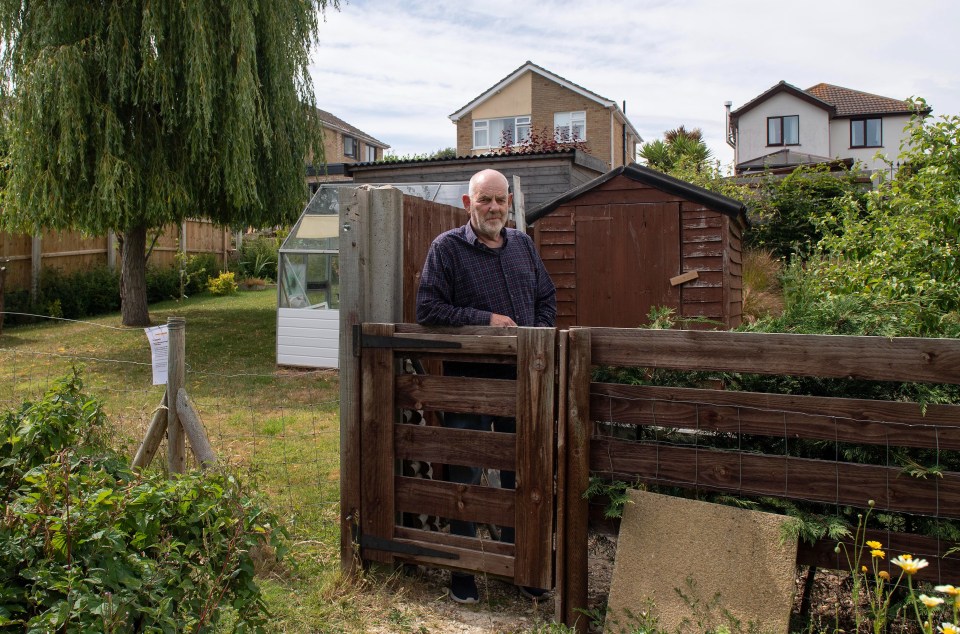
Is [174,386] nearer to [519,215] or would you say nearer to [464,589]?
[464,589]

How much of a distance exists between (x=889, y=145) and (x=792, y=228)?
30.1 meters

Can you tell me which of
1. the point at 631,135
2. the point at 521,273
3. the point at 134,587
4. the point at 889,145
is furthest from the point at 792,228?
the point at 889,145

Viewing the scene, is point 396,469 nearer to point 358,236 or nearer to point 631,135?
point 358,236

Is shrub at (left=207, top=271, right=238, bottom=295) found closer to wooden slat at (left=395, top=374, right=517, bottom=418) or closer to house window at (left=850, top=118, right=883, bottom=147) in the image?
wooden slat at (left=395, top=374, right=517, bottom=418)

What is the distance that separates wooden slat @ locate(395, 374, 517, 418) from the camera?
3.39 metres

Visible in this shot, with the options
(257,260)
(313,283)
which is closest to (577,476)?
(313,283)

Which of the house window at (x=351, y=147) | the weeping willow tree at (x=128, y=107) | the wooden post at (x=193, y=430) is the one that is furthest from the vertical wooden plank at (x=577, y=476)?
the house window at (x=351, y=147)

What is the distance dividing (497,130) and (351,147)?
18.3m

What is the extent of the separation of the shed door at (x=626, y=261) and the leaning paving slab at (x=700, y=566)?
6.41 m

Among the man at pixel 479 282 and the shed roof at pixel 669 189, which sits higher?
the shed roof at pixel 669 189

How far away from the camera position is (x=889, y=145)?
42062 millimetres

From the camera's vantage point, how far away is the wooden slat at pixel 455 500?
3406 millimetres

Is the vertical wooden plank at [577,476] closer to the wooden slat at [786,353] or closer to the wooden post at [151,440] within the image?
the wooden slat at [786,353]

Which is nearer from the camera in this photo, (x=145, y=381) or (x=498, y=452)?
(x=498, y=452)
